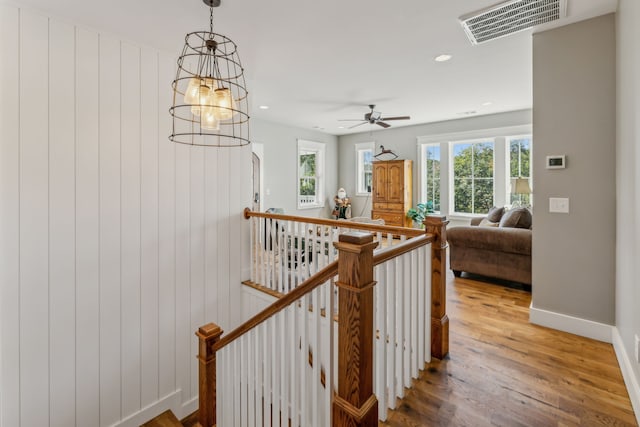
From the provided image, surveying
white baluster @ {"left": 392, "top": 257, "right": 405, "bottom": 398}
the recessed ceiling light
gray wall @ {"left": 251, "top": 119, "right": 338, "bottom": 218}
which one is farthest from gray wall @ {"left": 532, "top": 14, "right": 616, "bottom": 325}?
gray wall @ {"left": 251, "top": 119, "right": 338, "bottom": 218}

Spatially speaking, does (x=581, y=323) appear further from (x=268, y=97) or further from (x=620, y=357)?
(x=268, y=97)

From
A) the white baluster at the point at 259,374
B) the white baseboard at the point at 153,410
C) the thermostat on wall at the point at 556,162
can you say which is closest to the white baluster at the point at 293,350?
the white baluster at the point at 259,374

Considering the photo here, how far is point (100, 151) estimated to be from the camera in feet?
8.25

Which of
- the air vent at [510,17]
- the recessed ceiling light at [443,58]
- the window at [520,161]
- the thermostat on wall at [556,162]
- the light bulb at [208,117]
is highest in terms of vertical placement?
the recessed ceiling light at [443,58]

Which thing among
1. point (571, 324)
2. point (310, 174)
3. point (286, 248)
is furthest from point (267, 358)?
point (310, 174)

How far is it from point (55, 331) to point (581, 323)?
13.7ft

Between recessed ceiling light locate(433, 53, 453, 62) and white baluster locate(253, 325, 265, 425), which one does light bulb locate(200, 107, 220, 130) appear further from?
recessed ceiling light locate(433, 53, 453, 62)

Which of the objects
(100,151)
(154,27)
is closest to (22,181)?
(100,151)

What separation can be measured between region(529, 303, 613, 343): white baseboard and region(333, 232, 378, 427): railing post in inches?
88.5

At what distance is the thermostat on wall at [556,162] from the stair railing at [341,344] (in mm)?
1376

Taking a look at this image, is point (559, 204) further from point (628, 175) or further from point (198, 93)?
point (198, 93)

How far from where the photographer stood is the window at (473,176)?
616 centimetres

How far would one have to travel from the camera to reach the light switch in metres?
2.55

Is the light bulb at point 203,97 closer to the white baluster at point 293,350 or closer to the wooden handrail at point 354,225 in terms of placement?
the white baluster at point 293,350
